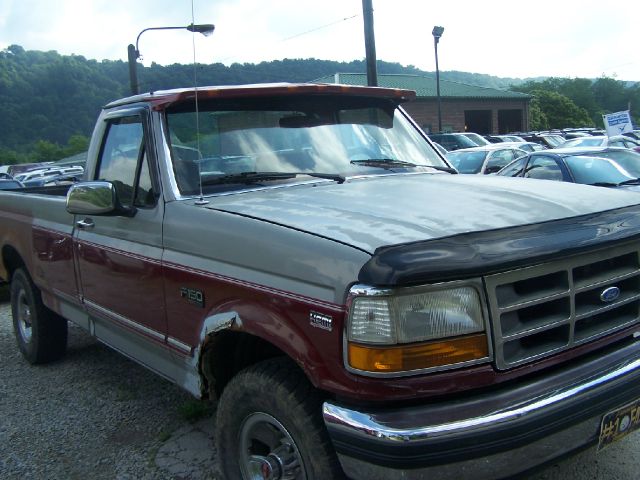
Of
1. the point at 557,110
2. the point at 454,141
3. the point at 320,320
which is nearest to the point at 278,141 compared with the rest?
the point at 320,320

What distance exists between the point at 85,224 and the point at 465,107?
153ft

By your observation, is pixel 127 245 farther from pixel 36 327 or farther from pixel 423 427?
pixel 36 327

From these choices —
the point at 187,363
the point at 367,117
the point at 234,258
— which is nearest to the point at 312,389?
the point at 234,258

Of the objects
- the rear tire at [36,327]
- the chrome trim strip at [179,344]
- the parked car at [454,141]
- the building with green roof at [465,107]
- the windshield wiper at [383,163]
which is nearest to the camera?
the chrome trim strip at [179,344]

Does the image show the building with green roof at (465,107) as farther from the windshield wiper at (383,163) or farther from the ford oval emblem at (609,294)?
the ford oval emblem at (609,294)

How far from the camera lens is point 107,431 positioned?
396 cm

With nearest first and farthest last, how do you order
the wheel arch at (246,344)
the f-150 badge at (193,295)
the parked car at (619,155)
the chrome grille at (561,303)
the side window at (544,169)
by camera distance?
Result: the chrome grille at (561,303), the wheel arch at (246,344), the f-150 badge at (193,295), the parked car at (619,155), the side window at (544,169)

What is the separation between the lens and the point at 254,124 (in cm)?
343

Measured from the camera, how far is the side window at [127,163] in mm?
3434

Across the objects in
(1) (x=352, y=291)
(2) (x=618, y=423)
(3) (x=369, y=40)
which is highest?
(3) (x=369, y=40)

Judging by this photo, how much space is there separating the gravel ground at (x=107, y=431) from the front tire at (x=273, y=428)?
Answer: 2.27ft

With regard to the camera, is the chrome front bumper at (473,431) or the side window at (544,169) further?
the side window at (544,169)

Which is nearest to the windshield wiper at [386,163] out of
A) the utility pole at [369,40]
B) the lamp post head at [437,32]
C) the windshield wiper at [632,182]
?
the windshield wiper at [632,182]

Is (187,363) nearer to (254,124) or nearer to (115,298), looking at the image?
(115,298)
